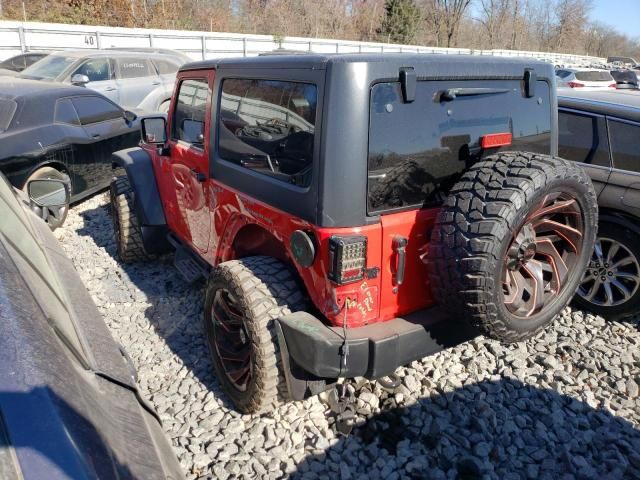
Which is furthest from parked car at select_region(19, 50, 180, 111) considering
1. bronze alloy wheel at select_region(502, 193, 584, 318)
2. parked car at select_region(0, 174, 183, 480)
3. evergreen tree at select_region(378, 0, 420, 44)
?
evergreen tree at select_region(378, 0, 420, 44)

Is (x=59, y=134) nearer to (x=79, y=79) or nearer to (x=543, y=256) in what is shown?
(x=79, y=79)


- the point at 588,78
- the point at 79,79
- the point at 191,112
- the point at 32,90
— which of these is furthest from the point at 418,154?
the point at 588,78

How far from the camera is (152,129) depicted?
4.63 m

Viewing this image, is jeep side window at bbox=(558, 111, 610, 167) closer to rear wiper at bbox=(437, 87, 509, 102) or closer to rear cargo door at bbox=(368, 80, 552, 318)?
rear cargo door at bbox=(368, 80, 552, 318)

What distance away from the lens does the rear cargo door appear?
2342mm

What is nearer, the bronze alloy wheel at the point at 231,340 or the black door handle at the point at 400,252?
the black door handle at the point at 400,252

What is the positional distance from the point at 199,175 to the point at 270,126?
3.04 ft

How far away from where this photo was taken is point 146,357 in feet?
11.3

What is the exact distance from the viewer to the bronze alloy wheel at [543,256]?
2.56 meters

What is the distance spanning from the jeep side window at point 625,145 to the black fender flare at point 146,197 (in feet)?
12.7

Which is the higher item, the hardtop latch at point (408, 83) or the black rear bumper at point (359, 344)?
the hardtop latch at point (408, 83)

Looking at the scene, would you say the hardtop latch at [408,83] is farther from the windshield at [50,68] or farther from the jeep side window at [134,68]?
the jeep side window at [134,68]

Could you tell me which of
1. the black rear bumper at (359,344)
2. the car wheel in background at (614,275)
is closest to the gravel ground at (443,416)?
the car wheel in background at (614,275)

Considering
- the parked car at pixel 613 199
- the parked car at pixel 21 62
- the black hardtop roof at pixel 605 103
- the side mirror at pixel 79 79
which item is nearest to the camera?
the parked car at pixel 613 199
